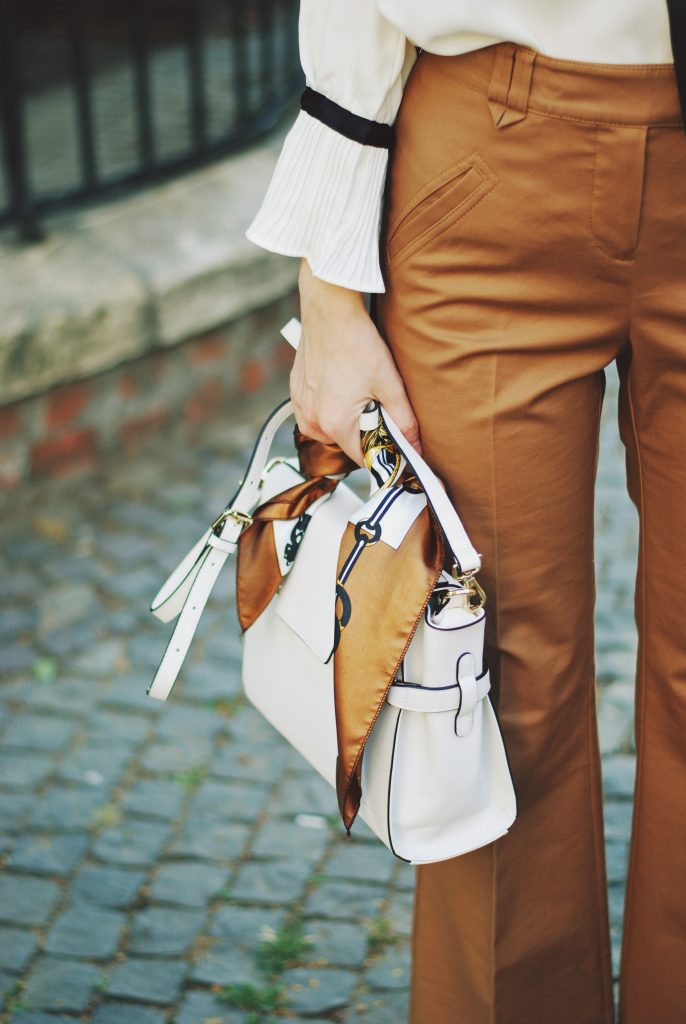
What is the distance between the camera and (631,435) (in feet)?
4.95

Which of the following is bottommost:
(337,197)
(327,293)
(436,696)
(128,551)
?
(128,551)

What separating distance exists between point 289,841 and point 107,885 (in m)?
0.34

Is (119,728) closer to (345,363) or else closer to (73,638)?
(73,638)

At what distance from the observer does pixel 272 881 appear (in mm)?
2277

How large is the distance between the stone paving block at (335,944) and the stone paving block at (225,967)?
0.09 meters

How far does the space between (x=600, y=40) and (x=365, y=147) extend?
0.29 meters

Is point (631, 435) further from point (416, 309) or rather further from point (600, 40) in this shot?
point (600, 40)

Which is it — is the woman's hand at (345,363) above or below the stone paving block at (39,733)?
above

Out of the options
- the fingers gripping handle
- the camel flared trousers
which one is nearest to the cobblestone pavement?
the camel flared trousers

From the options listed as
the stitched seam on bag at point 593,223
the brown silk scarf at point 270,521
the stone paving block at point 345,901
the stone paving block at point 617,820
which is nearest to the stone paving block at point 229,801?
the stone paving block at point 345,901

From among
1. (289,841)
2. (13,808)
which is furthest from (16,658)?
(289,841)

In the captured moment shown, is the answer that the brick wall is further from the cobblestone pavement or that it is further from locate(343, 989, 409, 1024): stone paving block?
locate(343, 989, 409, 1024): stone paving block

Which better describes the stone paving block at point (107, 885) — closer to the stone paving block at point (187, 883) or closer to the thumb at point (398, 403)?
the stone paving block at point (187, 883)

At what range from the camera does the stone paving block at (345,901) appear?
220 centimetres
